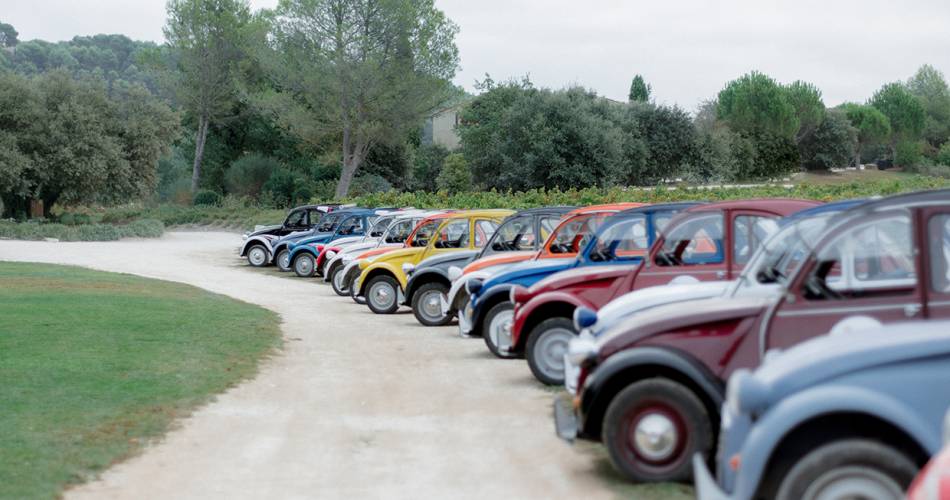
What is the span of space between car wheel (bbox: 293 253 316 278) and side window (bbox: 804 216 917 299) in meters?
25.3

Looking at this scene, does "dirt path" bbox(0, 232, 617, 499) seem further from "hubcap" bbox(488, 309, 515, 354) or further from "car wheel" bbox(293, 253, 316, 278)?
"car wheel" bbox(293, 253, 316, 278)

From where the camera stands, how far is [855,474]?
5.12 metres

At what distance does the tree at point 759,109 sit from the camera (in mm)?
82938

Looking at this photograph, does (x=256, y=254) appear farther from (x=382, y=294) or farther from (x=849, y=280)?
(x=849, y=280)

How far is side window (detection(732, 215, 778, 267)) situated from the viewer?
34.6ft

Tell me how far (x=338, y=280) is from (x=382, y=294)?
15.9 feet

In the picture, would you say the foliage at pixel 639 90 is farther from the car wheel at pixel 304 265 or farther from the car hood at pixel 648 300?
the car hood at pixel 648 300

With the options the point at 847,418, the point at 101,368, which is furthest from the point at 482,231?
the point at 847,418

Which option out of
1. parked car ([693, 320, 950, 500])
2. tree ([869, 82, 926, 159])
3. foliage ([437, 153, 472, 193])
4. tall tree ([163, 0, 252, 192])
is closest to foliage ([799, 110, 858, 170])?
tree ([869, 82, 926, 159])

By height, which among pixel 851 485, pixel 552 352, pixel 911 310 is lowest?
pixel 552 352

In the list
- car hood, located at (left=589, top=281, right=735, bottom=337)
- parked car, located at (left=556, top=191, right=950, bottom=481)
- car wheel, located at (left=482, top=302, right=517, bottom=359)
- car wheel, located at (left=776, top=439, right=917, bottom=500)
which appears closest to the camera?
car wheel, located at (left=776, top=439, right=917, bottom=500)

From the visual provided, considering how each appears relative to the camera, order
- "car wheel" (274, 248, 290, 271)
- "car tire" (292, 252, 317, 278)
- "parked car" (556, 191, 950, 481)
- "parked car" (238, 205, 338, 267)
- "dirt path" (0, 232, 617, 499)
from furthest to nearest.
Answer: "parked car" (238, 205, 338, 267)
"car wheel" (274, 248, 290, 271)
"car tire" (292, 252, 317, 278)
"dirt path" (0, 232, 617, 499)
"parked car" (556, 191, 950, 481)

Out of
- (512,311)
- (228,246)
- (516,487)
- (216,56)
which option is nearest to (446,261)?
(512,311)

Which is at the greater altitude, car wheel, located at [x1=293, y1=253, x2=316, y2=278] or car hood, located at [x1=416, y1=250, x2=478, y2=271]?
car hood, located at [x1=416, y1=250, x2=478, y2=271]
